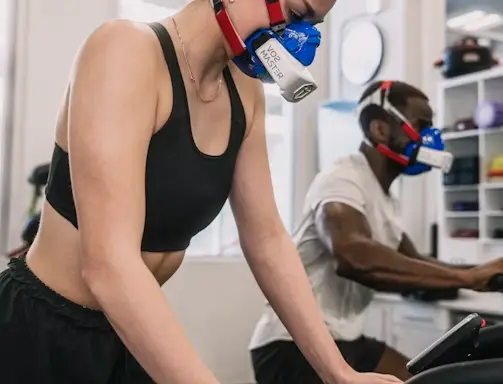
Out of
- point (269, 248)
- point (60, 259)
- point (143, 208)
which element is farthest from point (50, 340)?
A: point (269, 248)

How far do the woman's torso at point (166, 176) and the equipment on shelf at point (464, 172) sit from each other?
2.24 meters

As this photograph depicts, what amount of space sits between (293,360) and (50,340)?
917 mm

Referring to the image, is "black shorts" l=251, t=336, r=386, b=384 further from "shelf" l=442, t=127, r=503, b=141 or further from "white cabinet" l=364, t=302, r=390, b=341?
"shelf" l=442, t=127, r=503, b=141

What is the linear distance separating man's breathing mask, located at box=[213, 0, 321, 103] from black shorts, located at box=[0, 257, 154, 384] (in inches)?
17.0

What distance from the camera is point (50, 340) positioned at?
0.94m

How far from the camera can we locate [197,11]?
3.30 feet

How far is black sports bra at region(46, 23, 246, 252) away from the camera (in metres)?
0.93

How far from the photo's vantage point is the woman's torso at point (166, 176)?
0.92 metres

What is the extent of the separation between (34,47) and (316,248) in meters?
1.56

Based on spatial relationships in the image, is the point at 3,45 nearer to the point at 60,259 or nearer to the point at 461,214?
the point at 60,259

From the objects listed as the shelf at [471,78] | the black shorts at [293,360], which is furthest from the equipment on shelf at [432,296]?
the shelf at [471,78]

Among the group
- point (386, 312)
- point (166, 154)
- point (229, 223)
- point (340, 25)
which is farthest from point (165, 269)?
point (340, 25)

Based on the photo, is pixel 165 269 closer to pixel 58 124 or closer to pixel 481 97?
pixel 58 124

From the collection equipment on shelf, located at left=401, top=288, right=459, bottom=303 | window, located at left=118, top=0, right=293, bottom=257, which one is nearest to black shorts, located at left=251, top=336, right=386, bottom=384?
equipment on shelf, located at left=401, top=288, right=459, bottom=303
